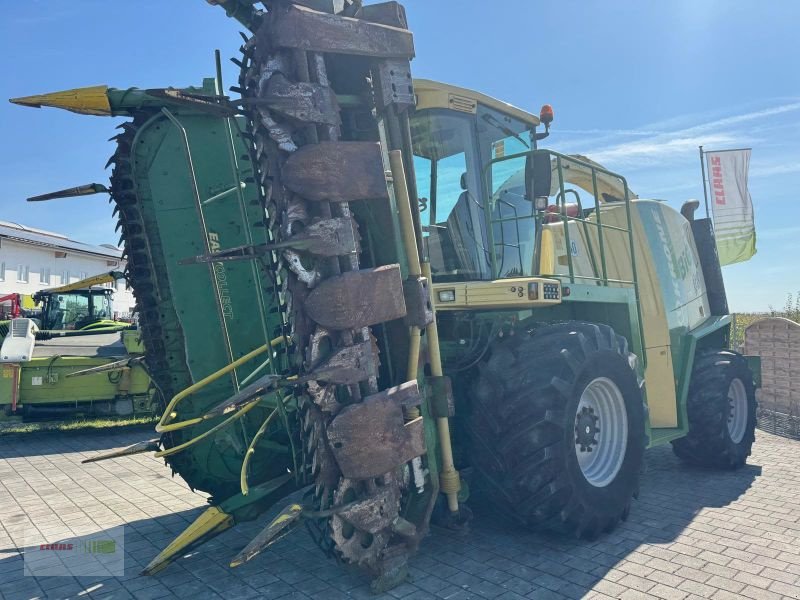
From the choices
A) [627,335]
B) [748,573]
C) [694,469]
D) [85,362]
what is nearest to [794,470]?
[694,469]

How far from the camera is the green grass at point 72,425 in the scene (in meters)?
9.38

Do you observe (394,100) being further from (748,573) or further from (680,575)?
(748,573)

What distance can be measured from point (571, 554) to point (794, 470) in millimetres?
3634

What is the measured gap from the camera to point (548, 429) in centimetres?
362

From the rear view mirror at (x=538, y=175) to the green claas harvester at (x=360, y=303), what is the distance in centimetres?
1

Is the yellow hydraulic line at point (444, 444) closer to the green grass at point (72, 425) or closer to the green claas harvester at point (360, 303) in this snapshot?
the green claas harvester at point (360, 303)

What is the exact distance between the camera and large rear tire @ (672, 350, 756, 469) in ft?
19.3

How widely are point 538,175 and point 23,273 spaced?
3681cm

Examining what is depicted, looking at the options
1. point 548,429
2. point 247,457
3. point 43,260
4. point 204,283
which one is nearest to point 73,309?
point 204,283

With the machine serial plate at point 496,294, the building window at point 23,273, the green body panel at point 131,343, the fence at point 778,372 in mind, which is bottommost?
the fence at point 778,372

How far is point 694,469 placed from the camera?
20.1 ft

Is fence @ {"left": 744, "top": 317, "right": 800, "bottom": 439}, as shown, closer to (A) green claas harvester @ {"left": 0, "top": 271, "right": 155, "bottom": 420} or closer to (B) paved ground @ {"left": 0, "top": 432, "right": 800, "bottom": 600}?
(B) paved ground @ {"left": 0, "top": 432, "right": 800, "bottom": 600}

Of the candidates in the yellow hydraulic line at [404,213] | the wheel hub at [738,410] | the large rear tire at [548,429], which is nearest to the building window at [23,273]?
the wheel hub at [738,410]

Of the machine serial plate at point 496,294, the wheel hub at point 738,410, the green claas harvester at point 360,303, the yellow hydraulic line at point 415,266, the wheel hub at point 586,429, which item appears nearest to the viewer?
the green claas harvester at point 360,303
